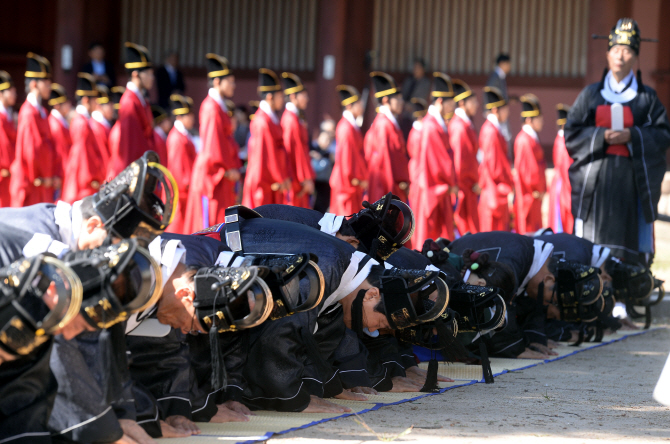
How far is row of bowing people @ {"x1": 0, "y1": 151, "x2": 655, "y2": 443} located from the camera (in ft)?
7.70

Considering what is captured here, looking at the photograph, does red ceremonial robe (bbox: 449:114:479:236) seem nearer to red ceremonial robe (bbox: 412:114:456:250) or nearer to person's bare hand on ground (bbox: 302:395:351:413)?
red ceremonial robe (bbox: 412:114:456:250)

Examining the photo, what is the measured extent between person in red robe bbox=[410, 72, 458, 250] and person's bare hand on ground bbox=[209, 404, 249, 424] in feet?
17.1

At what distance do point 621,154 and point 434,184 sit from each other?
239 centimetres

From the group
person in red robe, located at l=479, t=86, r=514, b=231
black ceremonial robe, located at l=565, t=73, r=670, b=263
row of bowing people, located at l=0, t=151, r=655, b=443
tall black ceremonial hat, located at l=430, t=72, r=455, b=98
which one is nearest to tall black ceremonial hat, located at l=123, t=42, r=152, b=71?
tall black ceremonial hat, located at l=430, t=72, r=455, b=98

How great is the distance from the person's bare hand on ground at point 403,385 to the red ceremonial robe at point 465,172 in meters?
5.00

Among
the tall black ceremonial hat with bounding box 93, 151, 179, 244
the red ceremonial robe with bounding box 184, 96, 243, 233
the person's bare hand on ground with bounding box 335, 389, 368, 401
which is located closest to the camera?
the tall black ceremonial hat with bounding box 93, 151, 179, 244

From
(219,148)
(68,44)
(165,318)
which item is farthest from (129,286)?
(68,44)

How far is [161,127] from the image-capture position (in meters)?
9.66

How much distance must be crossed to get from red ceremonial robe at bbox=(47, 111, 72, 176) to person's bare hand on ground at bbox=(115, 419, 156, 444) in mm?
7129

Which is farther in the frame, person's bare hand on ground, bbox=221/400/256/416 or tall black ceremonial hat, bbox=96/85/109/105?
tall black ceremonial hat, bbox=96/85/109/105

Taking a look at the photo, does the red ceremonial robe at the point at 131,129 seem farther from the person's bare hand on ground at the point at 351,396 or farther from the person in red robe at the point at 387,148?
the person's bare hand on ground at the point at 351,396

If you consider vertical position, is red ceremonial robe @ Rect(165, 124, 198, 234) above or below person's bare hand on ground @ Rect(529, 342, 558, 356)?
above

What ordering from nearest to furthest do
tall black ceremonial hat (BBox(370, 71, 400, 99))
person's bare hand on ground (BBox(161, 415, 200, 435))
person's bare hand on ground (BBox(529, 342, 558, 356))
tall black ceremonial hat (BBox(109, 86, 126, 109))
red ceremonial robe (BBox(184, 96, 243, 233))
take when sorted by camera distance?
person's bare hand on ground (BBox(161, 415, 200, 435))
person's bare hand on ground (BBox(529, 342, 558, 356))
red ceremonial robe (BBox(184, 96, 243, 233))
tall black ceremonial hat (BBox(370, 71, 400, 99))
tall black ceremonial hat (BBox(109, 86, 126, 109))

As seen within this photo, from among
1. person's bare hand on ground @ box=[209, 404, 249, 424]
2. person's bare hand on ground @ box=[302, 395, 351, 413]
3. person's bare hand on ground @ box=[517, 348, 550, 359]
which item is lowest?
person's bare hand on ground @ box=[517, 348, 550, 359]
